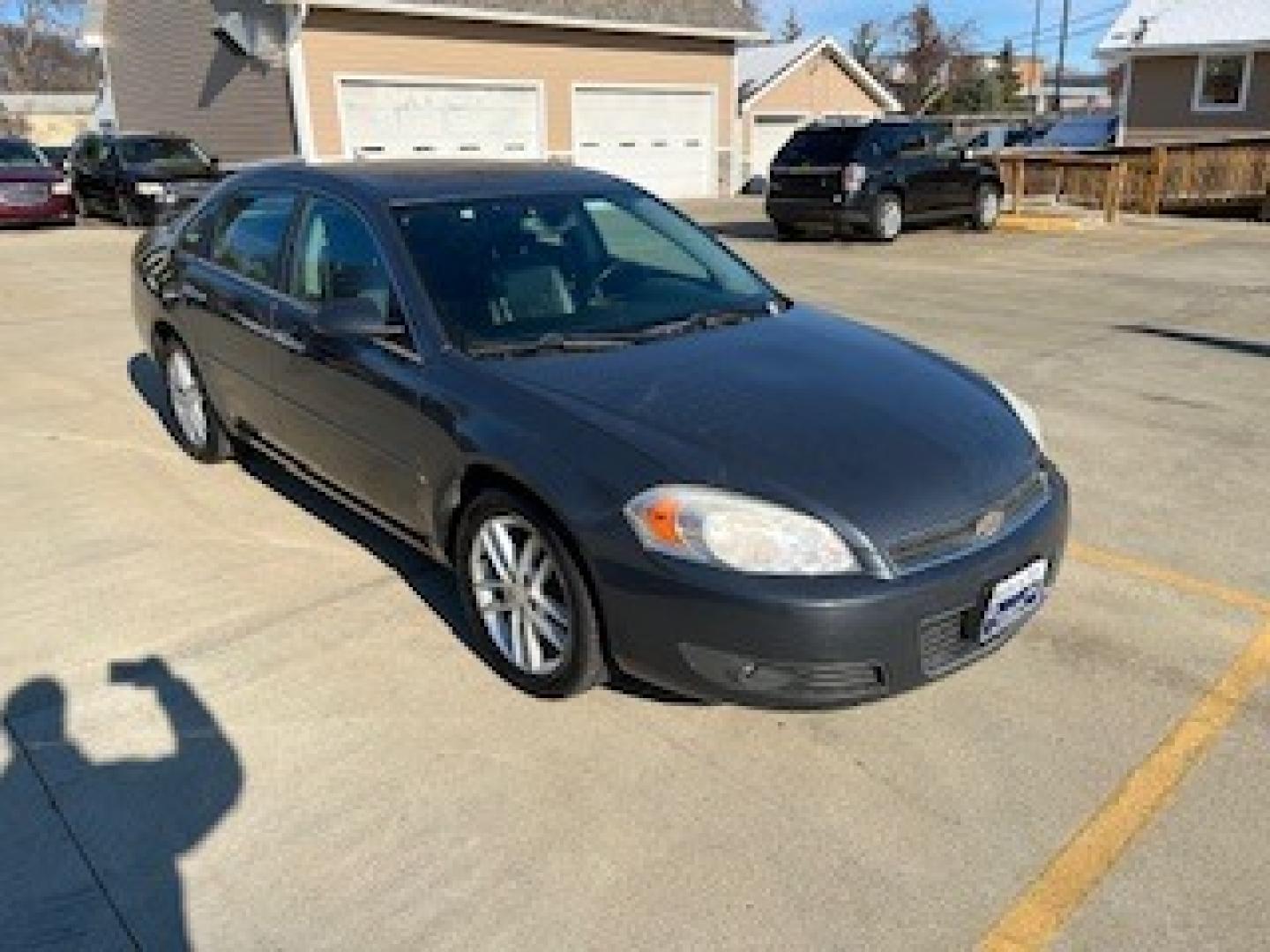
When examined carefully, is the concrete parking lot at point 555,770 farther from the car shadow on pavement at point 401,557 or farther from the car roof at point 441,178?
the car roof at point 441,178

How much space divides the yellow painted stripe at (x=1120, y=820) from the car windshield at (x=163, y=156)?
17364 millimetres

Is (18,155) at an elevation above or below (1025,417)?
above

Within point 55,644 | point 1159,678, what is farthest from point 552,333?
point 1159,678

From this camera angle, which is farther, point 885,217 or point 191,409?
point 885,217

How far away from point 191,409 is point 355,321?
2.31 meters

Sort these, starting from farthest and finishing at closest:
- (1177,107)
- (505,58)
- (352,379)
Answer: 1. (1177,107)
2. (505,58)
3. (352,379)

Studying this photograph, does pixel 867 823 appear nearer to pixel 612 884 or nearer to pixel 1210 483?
pixel 612 884

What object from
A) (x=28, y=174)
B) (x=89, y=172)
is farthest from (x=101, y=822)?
(x=89, y=172)

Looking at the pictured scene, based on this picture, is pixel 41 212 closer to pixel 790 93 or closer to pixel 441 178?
pixel 441 178

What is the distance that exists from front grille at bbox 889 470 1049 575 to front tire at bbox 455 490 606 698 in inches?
33.1

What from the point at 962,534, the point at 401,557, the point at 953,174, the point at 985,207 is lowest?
the point at 401,557

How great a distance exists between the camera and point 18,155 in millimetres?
18156

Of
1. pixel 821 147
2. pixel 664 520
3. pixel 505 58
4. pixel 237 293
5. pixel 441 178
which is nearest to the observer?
pixel 664 520

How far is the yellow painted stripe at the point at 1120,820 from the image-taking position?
2303 mm
